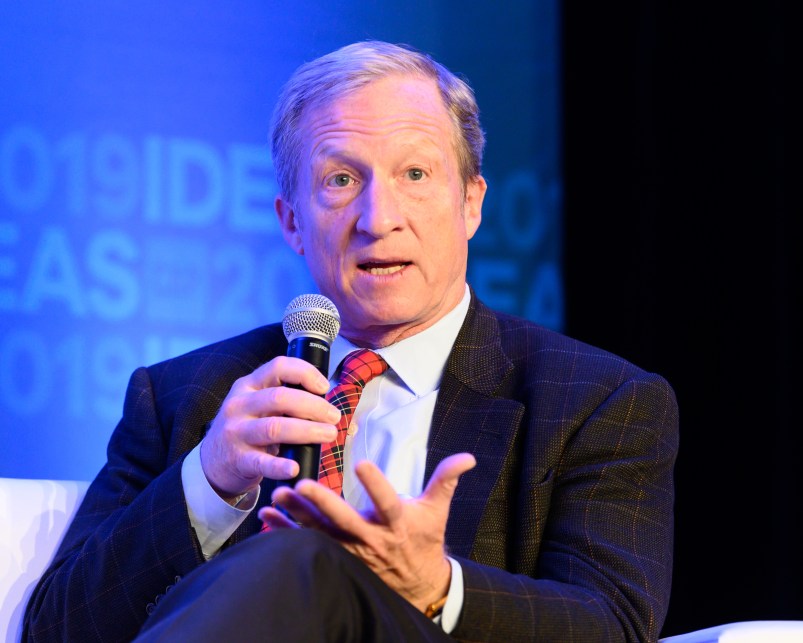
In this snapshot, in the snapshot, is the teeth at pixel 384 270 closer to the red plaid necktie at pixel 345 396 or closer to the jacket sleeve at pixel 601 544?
the red plaid necktie at pixel 345 396

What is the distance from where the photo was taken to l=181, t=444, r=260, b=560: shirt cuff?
165 cm

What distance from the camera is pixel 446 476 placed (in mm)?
1233

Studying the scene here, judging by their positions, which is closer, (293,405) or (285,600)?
(285,600)

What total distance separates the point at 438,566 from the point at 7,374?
2.09 metres

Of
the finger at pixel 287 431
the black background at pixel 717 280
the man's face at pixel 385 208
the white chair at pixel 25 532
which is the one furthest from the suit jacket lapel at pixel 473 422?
the black background at pixel 717 280

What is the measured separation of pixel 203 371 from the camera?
6.78 ft

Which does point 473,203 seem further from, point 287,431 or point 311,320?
point 287,431

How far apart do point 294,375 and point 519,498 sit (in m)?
0.53

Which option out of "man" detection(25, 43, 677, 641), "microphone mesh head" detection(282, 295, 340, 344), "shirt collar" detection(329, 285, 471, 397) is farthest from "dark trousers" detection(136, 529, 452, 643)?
"shirt collar" detection(329, 285, 471, 397)

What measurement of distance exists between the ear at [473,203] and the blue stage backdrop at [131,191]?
120cm

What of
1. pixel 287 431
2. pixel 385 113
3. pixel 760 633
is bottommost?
pixel 760 633

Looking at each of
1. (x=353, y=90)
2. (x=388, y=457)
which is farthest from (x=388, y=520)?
(x=353, y=90)

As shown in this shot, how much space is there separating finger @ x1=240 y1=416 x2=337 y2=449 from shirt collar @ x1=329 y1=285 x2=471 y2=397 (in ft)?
1.78

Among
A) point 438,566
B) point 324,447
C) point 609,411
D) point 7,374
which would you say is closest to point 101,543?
point 324,447
